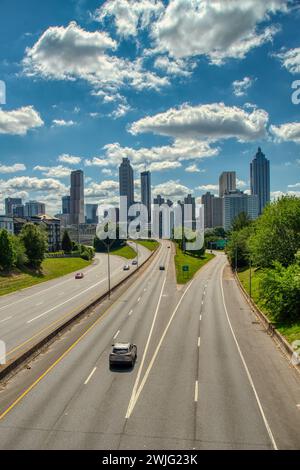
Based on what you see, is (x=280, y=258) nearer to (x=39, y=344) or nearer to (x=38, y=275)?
(x=39, y=344)

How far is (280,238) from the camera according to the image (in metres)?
57.9

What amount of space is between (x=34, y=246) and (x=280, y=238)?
53833 mm

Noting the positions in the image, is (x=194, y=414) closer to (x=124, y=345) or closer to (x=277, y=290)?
(x=124, y=345)

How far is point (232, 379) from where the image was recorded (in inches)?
958

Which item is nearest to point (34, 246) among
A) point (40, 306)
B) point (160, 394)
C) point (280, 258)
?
point (40, 306)

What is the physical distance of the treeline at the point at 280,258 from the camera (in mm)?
37938

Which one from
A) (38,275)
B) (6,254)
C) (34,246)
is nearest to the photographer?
(6,254)

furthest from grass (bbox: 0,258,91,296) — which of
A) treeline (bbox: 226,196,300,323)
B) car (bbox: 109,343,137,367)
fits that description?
treeline (bbox: 226,196,300,323)

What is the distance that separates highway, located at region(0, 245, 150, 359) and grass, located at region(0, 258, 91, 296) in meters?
1.93

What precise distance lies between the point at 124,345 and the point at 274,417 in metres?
11.2

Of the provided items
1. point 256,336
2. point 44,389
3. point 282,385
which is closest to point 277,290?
point 256,336

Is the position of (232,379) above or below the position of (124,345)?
below
